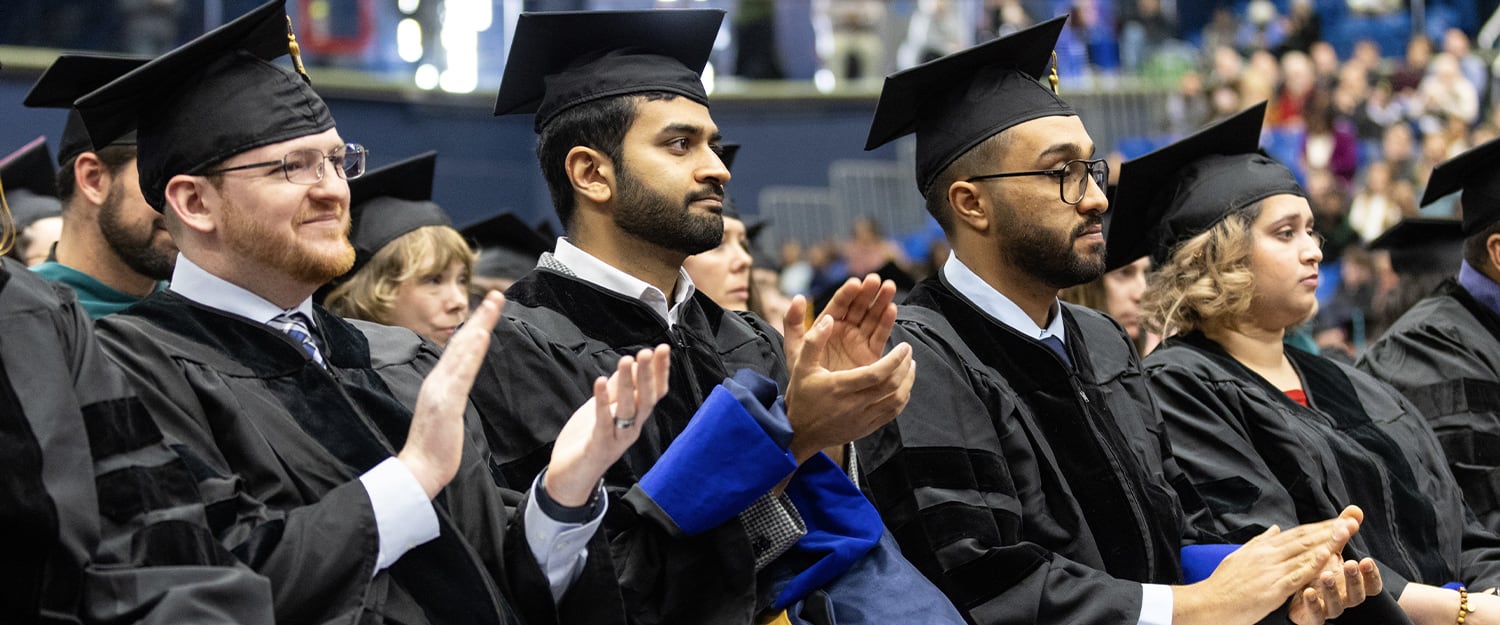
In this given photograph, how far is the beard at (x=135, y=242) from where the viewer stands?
4.23 metres

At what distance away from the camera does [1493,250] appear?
527 centimetres

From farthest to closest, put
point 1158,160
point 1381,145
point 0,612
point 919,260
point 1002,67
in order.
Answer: point 919,260, point 1381,145, point 1158,160, point 1002,67, point 0,612

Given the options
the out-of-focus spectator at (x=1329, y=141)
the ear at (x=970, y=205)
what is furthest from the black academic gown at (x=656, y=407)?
the out-of-focus spectator at (x=1329, y=141)

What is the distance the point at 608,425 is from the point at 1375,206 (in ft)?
34.6

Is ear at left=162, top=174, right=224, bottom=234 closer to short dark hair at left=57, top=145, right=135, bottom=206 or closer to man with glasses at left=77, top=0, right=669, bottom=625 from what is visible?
man with glasses at left=77, top=0, right=669, bottom=625

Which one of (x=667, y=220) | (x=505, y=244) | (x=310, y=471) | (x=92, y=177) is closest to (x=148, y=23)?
(x=505, y=244)

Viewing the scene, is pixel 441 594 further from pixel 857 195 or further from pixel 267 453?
pixel 857 195

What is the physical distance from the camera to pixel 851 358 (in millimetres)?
3082

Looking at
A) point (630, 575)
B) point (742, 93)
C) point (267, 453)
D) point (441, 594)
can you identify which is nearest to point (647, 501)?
point (630, 575)

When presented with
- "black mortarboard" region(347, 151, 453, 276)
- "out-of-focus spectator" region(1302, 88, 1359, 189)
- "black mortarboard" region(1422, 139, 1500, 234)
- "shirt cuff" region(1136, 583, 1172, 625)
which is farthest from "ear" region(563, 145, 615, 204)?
"out-of-focus spectator" region(1302, 88, 1359, 189)

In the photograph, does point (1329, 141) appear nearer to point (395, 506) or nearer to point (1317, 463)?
point (1317, 463)

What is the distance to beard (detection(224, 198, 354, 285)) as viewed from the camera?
9.65ft

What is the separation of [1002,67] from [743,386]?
4.96 feet

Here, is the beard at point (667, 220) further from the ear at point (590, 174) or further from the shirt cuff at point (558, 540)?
the shirt cuff at point (558, 540)
